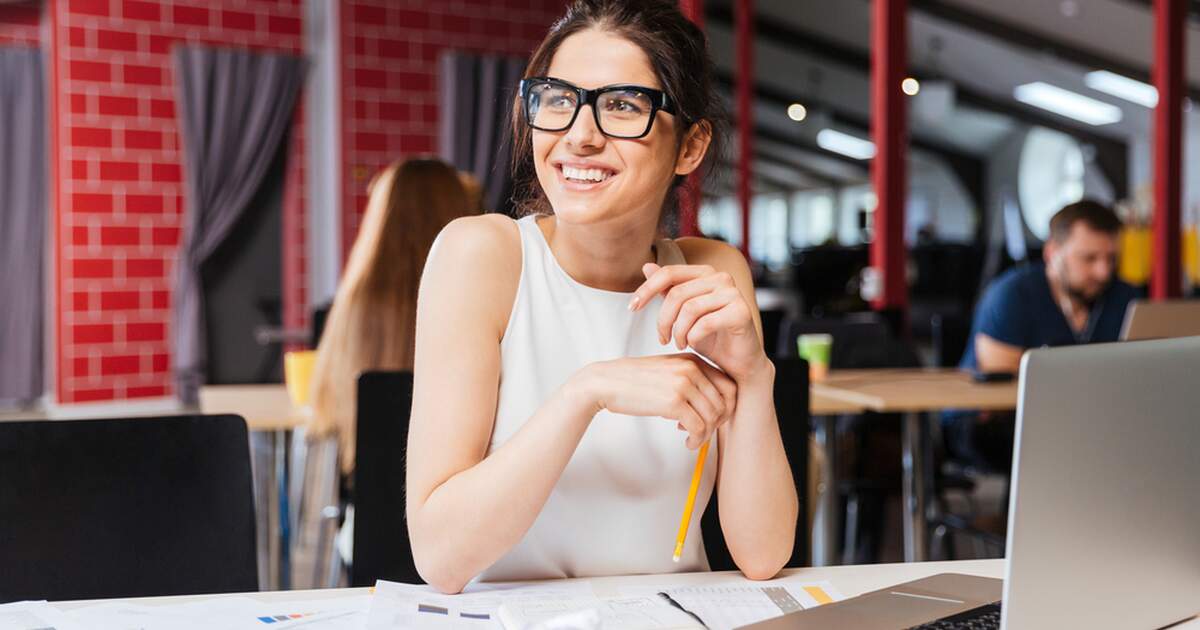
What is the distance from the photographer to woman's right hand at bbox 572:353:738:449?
116cm

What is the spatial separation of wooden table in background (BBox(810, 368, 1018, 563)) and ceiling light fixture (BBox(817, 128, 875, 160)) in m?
14.3

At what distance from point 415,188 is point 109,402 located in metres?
5.07

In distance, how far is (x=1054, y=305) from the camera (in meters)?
3.53

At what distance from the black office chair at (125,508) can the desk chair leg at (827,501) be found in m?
1.89

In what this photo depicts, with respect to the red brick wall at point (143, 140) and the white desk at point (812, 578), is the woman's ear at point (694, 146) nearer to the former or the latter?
the white desk at point (812, 578)

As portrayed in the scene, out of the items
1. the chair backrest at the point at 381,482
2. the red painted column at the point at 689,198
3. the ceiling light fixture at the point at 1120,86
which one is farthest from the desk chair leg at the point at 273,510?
the ceiling light fixture at the point at 1120,86

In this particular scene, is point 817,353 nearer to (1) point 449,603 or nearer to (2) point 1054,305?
(2) point 1054,305

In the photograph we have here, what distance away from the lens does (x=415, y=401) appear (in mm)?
1281

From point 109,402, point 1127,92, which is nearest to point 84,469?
point 109,402

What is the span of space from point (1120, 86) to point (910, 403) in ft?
36.2

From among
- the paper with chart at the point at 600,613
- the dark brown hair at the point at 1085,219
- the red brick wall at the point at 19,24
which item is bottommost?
the paper with chart at the point at 600,613

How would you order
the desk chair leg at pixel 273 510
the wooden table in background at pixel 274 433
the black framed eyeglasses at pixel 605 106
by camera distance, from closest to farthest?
1. the black framed eyeglasses at pixel 605 106
2. the wooden table in background at pixel 274 433
3. the desk chair leg at pixel 273 510

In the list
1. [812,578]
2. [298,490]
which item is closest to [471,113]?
[298,490]

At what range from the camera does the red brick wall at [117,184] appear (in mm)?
6758
